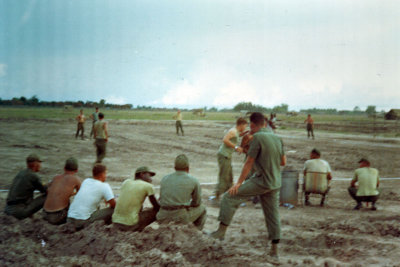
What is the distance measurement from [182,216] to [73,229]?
164 cm

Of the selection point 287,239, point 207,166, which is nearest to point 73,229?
point 287,239

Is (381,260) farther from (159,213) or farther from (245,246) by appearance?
(159,213)

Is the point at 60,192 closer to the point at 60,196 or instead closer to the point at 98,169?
the point at 60,196

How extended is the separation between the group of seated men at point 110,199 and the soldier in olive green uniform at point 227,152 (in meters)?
2.67

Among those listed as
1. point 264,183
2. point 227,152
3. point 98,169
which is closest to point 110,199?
point 98,169

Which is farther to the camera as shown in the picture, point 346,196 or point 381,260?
point 346,196

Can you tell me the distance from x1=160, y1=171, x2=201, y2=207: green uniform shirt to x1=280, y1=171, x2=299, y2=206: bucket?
3.44 metres

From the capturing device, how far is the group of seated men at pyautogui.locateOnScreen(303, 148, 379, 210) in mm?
8086

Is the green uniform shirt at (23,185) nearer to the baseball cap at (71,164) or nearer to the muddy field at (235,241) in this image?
the muddy field at (235,241)

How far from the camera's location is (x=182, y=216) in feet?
17.9

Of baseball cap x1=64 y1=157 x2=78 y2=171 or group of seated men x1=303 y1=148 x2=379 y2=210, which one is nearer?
baseball cap x1=64 y1=157 x2=78 y2=171

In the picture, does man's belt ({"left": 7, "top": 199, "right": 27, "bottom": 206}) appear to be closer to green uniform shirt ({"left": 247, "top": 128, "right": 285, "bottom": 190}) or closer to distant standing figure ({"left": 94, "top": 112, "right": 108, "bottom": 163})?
green uniform shirt ({"left": 247, "top": 128, "right": 285, "bottom": 190})

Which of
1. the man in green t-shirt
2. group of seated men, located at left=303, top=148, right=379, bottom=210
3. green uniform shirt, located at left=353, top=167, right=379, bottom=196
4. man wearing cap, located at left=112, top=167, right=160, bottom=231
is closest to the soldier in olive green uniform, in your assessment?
group of seated men, located at left=303, top=148, right=379, bottom=210

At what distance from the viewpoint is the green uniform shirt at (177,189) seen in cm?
540
